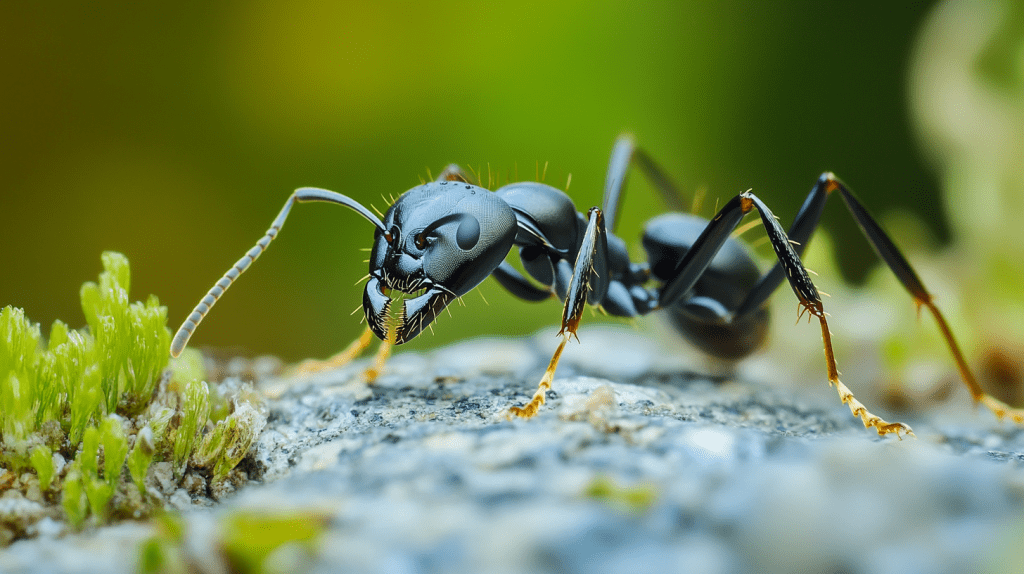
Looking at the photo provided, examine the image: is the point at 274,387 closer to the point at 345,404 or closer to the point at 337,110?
the point at 345,404

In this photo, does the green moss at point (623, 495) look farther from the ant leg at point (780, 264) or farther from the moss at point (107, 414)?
the ant leg at point (780, 264)

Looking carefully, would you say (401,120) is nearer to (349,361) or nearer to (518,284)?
(349,361)

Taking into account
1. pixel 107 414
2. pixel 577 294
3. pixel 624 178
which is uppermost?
pixel 624 178

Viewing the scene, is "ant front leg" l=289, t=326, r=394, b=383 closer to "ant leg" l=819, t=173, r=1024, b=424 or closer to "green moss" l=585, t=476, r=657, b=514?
"green moss" l=585, t=476, r=657, b=514

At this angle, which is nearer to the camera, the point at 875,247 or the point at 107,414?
the point at 107,414

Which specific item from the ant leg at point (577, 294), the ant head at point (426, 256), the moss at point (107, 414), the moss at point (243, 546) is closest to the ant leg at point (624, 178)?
the ant leg at point (577, 294)

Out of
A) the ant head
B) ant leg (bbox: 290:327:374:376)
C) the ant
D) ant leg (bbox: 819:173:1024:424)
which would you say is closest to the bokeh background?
the ant

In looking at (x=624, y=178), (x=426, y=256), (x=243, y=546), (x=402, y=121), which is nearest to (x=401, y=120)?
(x=402, y=121)
